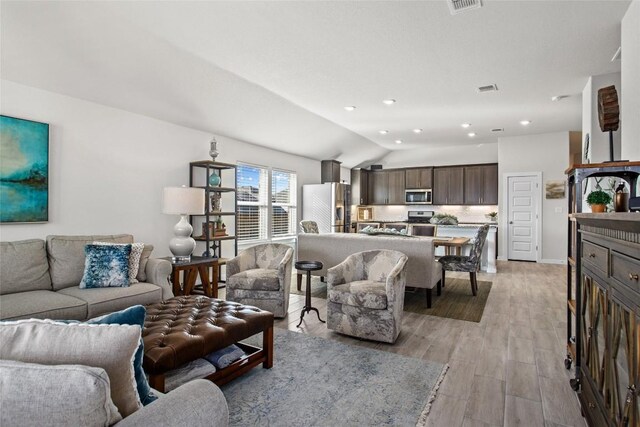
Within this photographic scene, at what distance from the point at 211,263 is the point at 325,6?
3162 millimetres

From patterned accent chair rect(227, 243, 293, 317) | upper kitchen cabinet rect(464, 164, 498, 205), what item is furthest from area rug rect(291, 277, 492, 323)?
upper kitchen cabinet rect(464, 164, 498, 205)

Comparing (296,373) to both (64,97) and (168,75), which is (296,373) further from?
(64,97)

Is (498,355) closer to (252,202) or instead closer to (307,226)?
(307,226)

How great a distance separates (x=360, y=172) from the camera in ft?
32.7

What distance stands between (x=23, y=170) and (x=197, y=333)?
2.72 metres

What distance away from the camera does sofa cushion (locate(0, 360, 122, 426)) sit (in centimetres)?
76

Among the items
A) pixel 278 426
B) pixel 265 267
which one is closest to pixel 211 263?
pixel 265 267

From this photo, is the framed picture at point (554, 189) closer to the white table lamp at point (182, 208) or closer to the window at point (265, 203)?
the window at point (265, 203)

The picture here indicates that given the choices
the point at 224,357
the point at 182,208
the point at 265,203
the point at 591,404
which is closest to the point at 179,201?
the point at 182,208

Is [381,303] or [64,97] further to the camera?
[64,97]

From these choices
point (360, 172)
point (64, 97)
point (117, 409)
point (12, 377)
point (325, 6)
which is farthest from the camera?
point (360, 172)

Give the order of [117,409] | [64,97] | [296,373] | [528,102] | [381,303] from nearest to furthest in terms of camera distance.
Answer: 1. [117,409]
2. [296,373]
3. [381,303]
4. [64,97]
5. [528,102]

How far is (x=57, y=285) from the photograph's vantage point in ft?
10.3

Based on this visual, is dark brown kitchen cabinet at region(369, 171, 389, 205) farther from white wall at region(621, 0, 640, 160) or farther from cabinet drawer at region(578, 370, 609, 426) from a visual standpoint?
cabinet drawer at region(578, 370, 609, 426)
